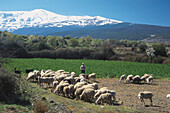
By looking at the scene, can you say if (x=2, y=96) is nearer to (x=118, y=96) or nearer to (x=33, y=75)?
(x=118, y=96)

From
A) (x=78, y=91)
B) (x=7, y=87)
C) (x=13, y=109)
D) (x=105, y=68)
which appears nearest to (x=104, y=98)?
(x=78, y=91)

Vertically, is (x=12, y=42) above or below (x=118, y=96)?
above

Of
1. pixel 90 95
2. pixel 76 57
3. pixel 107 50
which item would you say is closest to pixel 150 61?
pixel 107 50

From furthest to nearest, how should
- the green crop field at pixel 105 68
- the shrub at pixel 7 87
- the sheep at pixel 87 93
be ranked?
the green crop field at pixel 105 68, the sheep at pixel 87 93, the shrub at pixel 7 87

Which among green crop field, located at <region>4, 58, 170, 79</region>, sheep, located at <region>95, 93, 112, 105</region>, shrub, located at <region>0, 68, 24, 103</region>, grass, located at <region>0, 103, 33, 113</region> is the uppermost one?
shrub, located at <region>0, 68, 24, 103</region>

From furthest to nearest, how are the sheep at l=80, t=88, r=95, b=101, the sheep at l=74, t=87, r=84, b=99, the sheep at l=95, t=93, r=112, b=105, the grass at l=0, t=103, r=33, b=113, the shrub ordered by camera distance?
the sheep at l=74, t=87, r=84, b=99 → the sheep at l=80, t=88, r=95, b=101 → the sheep at l=95, t=93, r=112, b=105 → the shrub → the grass at l=0, t=103, r=33, b=113

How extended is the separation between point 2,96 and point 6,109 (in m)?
1.78

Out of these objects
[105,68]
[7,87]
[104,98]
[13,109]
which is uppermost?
[7,87]

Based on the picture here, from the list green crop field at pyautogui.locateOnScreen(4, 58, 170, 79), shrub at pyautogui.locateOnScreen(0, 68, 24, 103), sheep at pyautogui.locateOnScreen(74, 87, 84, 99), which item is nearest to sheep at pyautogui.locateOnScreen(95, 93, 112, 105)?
sheep at pyautogui.locateOnScreen(74, 87, 84, 99)

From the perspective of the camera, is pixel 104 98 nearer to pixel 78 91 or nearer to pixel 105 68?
pixel 78 91

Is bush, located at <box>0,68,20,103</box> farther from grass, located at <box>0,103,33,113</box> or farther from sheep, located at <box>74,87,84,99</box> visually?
sheep, located at <box>74,87,84,99</box>

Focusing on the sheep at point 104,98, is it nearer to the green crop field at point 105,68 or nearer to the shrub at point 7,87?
the shrub at point 7,87

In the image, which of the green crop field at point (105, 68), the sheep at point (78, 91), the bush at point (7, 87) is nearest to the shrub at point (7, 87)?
the bush at point (7, 87)

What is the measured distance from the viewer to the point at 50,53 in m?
62.9
